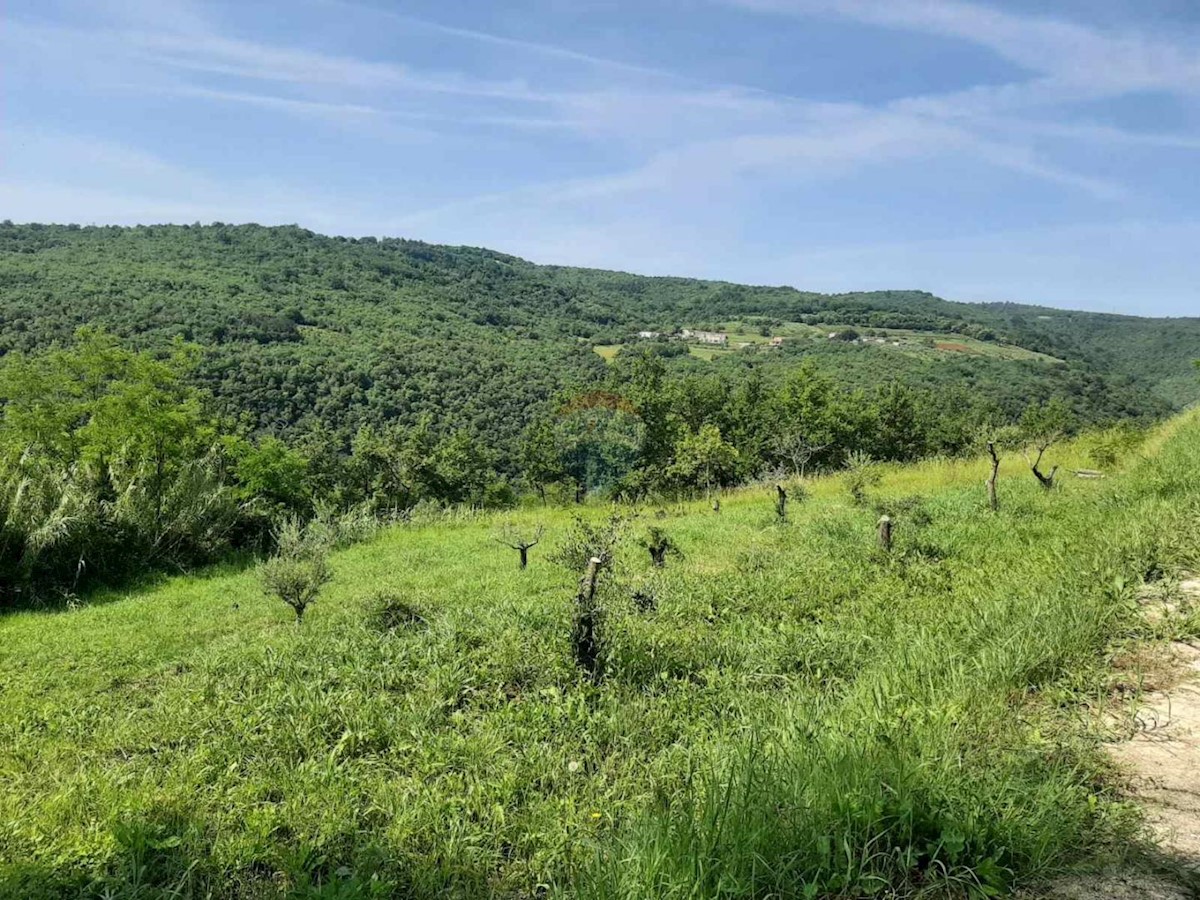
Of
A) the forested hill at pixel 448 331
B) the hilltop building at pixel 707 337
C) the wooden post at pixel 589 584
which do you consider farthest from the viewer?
the hilltop building at pixel 707 337

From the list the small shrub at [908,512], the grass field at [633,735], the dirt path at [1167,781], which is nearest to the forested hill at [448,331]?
the grass field at [633,735]

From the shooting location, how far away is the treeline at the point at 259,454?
44.1ft

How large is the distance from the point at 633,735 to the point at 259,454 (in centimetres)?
2071

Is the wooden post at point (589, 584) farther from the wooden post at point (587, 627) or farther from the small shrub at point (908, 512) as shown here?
the small shrub at point (908, 512)

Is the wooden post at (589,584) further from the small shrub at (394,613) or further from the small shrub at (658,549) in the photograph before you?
the small shrub at (658,549)

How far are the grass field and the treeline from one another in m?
5.96

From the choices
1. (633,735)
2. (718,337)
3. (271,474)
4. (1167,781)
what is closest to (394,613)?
(633,735)

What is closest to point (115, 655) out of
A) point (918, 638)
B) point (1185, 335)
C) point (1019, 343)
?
point (918, 638)

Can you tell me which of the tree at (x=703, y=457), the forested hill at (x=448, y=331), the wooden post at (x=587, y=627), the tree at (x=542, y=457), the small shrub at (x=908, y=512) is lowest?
the tree at (x=542, y=457)

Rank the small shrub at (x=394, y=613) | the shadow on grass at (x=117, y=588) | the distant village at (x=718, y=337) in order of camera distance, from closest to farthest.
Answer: the small shrub at (x=394, y=613) < the shadow on grass at (x=117, y=588) < the distant village at (x=718, y=337)

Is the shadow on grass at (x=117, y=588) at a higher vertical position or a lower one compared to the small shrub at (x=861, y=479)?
lower

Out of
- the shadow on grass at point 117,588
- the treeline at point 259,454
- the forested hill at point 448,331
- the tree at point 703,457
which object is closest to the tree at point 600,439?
the treeline at point 259,454

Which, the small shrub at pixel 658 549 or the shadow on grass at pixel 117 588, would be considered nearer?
the small shrub at pixel 658 549

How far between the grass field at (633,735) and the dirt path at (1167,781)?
0.12m
